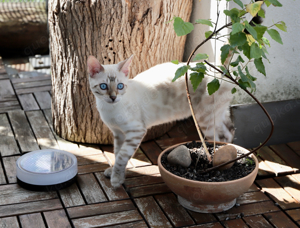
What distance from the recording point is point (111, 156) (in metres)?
2.81

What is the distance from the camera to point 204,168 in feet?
7.18

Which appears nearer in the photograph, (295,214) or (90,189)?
(295,214)

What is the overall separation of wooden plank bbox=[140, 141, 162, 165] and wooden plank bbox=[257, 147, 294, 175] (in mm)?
766

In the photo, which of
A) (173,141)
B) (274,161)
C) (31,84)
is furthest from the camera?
(31,84)

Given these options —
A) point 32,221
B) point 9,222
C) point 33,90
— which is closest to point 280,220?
point 32,221

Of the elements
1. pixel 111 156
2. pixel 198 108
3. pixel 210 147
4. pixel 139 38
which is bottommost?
pixel 111 156

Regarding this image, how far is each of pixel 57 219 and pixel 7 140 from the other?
1106 millimetres

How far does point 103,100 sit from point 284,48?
4.64 ft

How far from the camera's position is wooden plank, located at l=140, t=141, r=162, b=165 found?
281 cm

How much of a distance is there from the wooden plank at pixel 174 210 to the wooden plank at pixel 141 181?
17 cm

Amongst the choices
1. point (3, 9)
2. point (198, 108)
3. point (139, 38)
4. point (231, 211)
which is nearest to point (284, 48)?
point (198, 108)

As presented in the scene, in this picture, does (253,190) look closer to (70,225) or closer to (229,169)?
(229,169)

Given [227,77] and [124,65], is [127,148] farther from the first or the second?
[227,77]

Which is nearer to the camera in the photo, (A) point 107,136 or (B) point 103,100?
(B) point 103,100
